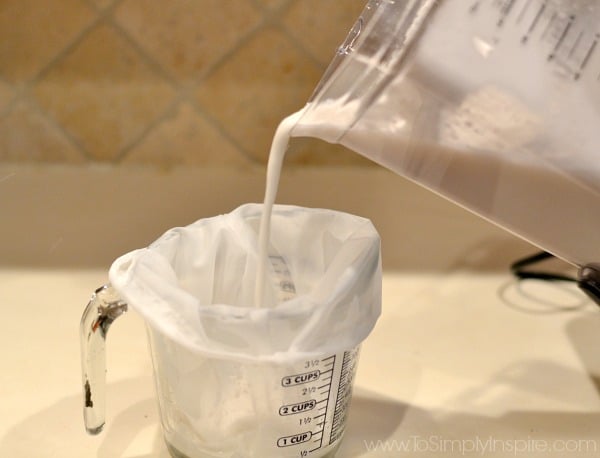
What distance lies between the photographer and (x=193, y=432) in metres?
0.43

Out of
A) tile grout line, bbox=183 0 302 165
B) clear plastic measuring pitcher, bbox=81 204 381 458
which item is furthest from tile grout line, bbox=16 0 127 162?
clear plastic measuring pitcher, bbox=81 204 381 458

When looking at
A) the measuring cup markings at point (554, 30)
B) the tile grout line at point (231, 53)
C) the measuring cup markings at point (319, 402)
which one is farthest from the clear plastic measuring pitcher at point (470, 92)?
the tile grout line at point (231, 53)

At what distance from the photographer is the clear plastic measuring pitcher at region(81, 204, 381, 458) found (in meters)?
0.38

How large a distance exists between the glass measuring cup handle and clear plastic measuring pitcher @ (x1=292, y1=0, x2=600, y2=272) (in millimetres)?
141

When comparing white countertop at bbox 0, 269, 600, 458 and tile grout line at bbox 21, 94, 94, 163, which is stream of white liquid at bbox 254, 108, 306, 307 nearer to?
white countertop at bbox 0, 269, 600, 458

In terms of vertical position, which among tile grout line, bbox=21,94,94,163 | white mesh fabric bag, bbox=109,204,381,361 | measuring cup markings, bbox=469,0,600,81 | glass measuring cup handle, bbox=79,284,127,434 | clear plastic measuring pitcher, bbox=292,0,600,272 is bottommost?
tile grout line, bbox=21,94,94,163

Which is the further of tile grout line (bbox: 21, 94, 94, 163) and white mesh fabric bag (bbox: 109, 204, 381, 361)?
tile grout line (bbox: 21, 94, 94, 163)

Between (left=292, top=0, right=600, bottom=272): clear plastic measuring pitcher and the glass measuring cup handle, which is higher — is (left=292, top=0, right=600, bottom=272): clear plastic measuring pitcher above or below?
above

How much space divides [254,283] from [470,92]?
192 mm

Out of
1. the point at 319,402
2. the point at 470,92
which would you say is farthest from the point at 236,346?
the point at 470,92

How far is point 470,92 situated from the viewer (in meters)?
0.39

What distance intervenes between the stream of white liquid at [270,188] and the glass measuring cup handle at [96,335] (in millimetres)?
86

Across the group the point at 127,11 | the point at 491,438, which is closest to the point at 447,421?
the point at 491,438

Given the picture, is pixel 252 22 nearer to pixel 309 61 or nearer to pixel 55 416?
pixel 309 61
